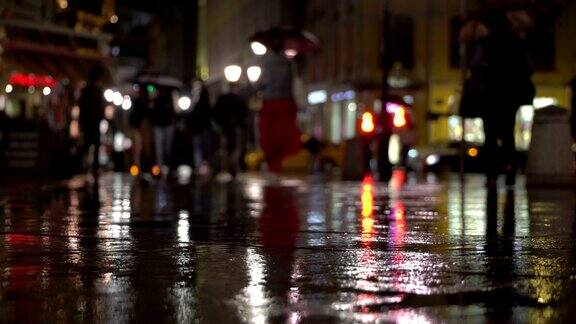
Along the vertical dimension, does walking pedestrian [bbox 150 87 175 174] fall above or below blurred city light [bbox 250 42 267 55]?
below

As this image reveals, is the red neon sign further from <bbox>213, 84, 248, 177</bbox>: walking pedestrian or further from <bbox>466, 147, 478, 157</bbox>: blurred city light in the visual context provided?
<bbox>466, 147, 478, 157</bbox>: blurred city light

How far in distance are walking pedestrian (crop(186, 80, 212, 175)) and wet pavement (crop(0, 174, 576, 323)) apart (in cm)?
1277

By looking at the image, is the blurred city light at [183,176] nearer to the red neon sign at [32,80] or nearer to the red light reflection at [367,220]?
the red neon sign at [32,80]

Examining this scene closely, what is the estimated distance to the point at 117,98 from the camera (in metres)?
38.3

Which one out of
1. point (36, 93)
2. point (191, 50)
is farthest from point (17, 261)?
point (191, 50)

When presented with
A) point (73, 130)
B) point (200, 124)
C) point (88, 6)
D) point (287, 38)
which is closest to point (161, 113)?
point (200, 124)

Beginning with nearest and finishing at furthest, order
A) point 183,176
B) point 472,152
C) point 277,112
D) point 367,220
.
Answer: point 367,220
point 277,112
point 183,176
point 472,152

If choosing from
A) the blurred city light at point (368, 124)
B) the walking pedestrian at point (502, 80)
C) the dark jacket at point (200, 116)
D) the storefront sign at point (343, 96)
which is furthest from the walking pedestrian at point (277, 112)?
the storefront sign at point (343, 96)

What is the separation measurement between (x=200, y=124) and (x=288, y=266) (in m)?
17.3

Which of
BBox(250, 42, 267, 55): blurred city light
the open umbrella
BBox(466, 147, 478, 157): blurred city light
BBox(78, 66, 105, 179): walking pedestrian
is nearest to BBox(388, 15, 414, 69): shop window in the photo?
BBox(466, 147, 478, 157): blurred city light

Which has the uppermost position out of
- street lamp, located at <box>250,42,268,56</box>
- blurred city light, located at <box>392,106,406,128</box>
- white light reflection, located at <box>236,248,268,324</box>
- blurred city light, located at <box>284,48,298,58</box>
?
street lamp, located at <box>250,42,268,56</box>

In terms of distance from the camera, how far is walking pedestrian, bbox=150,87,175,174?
20.0 m

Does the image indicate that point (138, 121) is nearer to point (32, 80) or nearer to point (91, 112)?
point (91, 112)

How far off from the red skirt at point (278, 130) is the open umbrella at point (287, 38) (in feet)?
8.25
